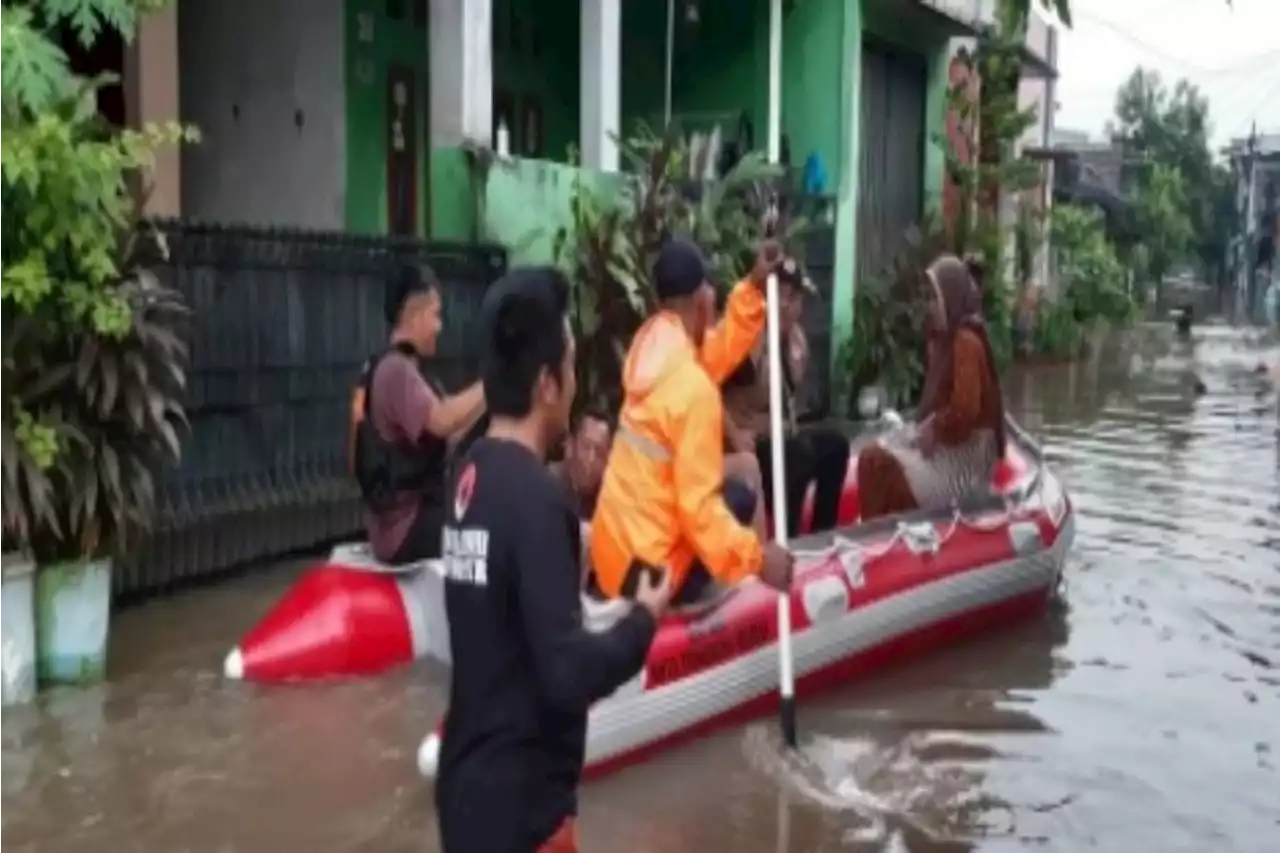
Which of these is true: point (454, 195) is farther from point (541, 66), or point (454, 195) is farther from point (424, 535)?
point (541, 66)

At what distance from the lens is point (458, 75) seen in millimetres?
10000

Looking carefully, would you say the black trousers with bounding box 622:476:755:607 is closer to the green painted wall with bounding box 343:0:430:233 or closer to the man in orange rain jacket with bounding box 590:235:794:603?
the man in orange rain jacket with bounding box 590:235:794:603

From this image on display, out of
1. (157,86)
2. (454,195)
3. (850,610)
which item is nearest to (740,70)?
(454,195)

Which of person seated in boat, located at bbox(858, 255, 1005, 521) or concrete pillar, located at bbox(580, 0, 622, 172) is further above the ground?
concrete pillar, located at bbox(580, 0, 622, 172)

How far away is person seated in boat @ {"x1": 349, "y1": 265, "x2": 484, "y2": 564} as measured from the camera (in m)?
6.26

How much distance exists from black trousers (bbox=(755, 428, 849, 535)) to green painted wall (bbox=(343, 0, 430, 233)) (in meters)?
4.28

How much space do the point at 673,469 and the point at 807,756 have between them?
1.59 meters

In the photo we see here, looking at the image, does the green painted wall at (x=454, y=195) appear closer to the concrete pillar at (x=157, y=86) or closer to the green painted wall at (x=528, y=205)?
the green painted wall at (x=528, y=205)

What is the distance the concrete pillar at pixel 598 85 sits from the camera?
1138 centimetres

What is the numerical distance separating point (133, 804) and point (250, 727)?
813mm

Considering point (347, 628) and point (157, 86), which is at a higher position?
point (157, 86)

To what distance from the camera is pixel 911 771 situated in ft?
19.6

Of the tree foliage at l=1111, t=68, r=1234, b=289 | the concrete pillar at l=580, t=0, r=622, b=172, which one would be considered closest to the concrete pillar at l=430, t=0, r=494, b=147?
the concrete pillar at l=580, t=0, r=622, b=172

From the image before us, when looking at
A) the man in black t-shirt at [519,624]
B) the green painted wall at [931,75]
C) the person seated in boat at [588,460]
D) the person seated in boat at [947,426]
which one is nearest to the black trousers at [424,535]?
the person seated in boat at [588,460]
